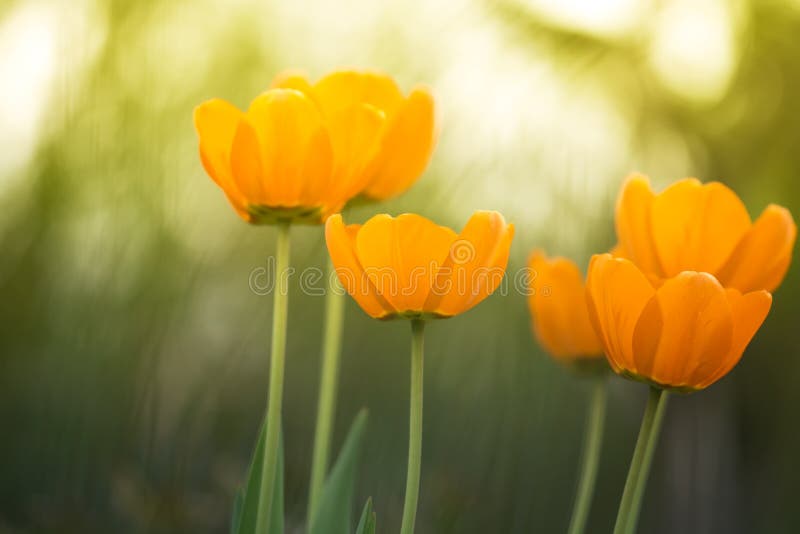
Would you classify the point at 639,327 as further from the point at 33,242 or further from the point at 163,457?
the point at 33,242

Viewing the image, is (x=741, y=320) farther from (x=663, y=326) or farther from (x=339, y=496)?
(x=339, y=496)

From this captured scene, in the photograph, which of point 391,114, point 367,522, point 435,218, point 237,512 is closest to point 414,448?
point 367,522

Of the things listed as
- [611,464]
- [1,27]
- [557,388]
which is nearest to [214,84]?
[1,27]

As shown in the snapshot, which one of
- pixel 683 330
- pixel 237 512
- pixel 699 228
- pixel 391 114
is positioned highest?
pixel 391 114

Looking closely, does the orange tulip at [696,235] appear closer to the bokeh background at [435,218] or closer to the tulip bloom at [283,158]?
the tulip bloom at [283,158]

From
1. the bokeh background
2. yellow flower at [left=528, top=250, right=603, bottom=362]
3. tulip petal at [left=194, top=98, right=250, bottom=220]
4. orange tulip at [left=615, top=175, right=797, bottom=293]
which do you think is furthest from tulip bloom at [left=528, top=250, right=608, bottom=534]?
the bokeh background

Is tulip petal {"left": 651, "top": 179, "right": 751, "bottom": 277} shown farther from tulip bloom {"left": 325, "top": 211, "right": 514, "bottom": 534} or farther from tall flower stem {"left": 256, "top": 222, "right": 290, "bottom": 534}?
tall flower stem {"left": 256, "top": 222, "right": 290, "bottom": 534}

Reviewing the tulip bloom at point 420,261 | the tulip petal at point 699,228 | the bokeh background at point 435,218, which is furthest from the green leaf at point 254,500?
the bokeh background at point 435,218
